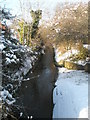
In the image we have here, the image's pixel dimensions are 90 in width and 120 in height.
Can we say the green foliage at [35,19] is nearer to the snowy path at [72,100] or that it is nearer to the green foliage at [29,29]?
the green foliage at [29,29]

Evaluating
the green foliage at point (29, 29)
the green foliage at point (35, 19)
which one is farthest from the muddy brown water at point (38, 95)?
the green foliage at point (35, 19)

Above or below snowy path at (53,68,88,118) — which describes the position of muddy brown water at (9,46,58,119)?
below

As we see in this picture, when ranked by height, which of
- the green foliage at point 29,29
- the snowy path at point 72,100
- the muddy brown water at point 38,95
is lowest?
the muddy brown water at point 38,95

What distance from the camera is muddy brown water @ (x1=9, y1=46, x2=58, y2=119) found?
1164cm

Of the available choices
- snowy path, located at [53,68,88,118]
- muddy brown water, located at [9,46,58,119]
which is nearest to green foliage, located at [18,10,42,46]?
muddy brown water, located at [9,46,58,119]

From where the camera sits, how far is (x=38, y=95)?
1452cm

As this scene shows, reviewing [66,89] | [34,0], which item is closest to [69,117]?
[66,89]

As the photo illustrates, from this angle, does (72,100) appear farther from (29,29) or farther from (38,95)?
(29,29)

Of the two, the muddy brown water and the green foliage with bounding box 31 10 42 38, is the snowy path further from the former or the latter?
the green foliage with bounding box 31 10 42 38

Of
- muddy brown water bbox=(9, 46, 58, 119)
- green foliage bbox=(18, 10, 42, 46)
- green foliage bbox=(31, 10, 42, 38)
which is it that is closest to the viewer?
muddy brown water bbox=(9, 46, 58, 119)

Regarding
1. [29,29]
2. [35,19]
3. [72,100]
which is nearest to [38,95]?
[72,100]

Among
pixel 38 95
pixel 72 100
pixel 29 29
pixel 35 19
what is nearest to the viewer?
pixel 72 100

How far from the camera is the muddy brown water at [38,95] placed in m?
11.6

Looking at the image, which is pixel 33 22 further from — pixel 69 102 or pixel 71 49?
pixel 69 102
